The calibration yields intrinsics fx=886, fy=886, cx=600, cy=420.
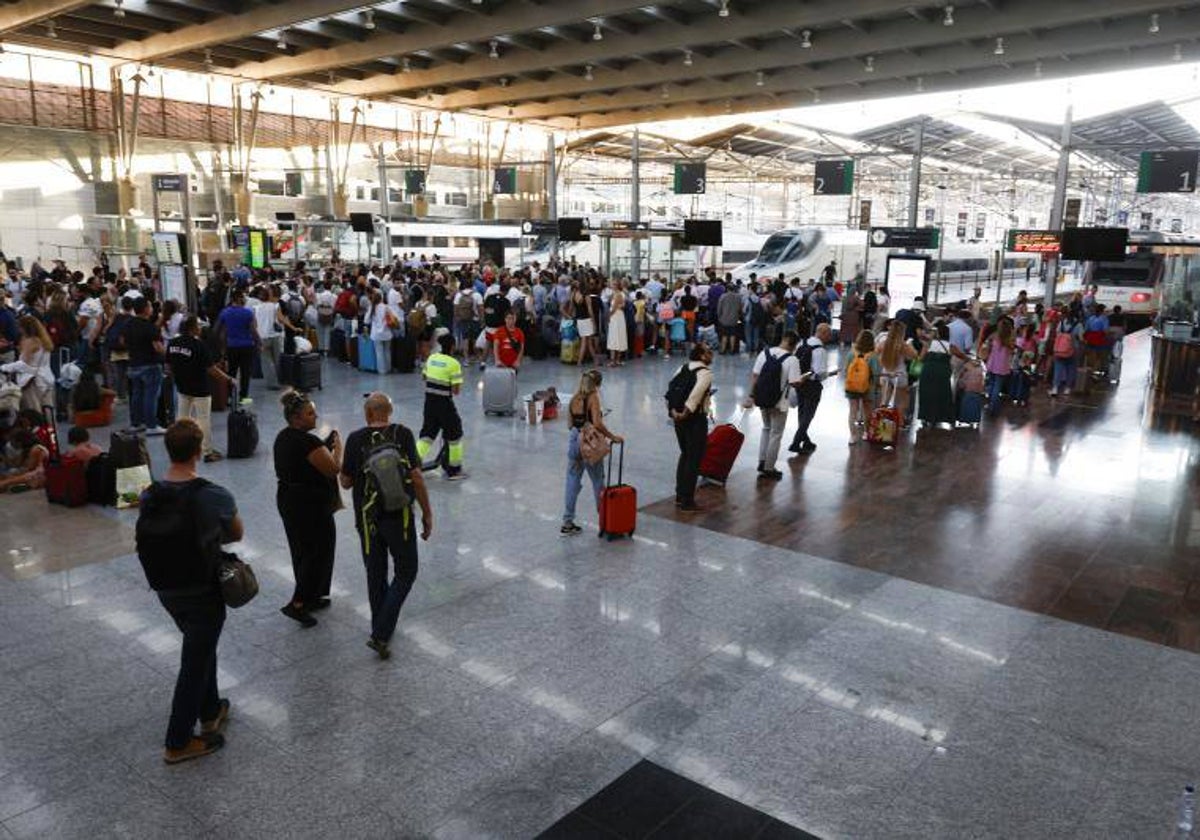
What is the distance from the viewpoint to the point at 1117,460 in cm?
1060

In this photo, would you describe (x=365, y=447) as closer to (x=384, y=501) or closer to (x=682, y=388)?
(x=384, y=501)

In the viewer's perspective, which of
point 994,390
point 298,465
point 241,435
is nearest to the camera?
point 298,465

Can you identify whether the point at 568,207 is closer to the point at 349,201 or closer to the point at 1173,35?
the point at 349,201

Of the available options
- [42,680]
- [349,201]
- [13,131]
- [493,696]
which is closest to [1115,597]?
[493,696]

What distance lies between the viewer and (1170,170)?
22125 mm

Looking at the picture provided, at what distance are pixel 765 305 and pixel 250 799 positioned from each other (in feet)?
55.6

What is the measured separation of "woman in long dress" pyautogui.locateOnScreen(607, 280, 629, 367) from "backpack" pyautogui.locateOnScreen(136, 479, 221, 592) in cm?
1303

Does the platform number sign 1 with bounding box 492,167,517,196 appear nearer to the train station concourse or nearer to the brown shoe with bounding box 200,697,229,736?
the train station concourse

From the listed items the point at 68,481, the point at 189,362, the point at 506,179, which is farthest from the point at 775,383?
the point at 506,179

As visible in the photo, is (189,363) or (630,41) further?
(630,41)

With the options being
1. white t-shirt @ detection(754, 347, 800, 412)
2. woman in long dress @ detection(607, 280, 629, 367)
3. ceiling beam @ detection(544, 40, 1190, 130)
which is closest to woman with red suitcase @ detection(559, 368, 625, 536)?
white t-shirt @ detection(754, 347, 800, 412)

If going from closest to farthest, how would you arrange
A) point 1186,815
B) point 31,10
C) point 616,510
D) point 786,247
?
point 1186,815 < point 616,510 < point 31,10 < point 786,247

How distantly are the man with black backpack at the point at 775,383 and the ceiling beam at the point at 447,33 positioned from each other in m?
12.1

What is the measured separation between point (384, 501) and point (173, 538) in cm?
125
